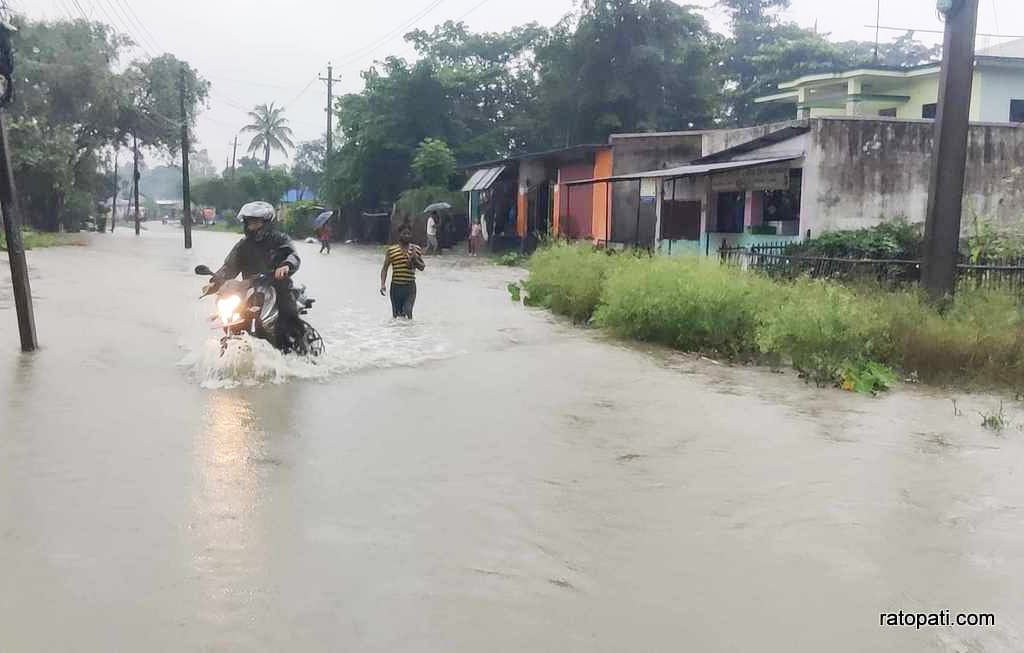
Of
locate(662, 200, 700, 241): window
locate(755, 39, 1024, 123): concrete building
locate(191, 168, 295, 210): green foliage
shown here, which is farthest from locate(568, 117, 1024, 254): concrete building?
locate(191, 168, 295, 210): green foliage

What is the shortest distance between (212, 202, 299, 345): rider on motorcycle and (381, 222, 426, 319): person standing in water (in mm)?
3422

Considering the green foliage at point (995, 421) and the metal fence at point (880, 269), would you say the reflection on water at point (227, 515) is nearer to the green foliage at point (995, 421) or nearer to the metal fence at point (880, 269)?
the green foliage at point (995, 421)

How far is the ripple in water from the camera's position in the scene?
916 cm

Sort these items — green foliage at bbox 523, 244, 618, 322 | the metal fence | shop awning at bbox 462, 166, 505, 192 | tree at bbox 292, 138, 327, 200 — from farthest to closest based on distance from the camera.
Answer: tree at bbox 292, 138, 327, 200
shop awning at bbox 462, 166, 505, 192
green foliage at bbox 523, 244, 618, 322
the metal fence

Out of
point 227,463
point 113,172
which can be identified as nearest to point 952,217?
point 227,463

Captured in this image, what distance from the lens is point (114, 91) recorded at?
4556 cm

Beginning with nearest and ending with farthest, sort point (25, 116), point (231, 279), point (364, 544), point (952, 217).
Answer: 1. point (364, 544)
2. point (231, 279)
3. point (952, 217)
4. point (25, 116)

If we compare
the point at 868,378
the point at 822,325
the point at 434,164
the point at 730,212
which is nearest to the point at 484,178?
the point at 434,164

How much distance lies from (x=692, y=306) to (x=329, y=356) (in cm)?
426

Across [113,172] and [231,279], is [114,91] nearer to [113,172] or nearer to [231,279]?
[113,172]

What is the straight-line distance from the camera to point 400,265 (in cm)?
1338

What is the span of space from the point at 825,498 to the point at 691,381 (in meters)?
3.95

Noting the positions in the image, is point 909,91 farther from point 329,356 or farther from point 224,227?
point 224,227

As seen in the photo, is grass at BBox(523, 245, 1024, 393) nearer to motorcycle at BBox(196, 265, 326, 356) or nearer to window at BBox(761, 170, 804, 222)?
motorcycle at BBox(196, 265, 326, 356)
